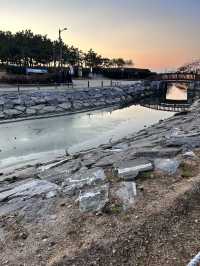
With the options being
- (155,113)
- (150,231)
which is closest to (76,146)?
(150,231)

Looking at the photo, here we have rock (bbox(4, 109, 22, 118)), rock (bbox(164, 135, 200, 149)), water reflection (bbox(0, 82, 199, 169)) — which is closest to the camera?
rock (bbox(164, 135, 200, 149))

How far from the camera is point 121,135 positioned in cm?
2134

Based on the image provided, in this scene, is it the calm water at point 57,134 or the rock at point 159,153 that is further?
the calm water at point 57,134

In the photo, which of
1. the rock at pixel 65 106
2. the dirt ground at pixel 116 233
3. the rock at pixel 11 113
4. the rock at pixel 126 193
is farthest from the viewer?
the rock at pixel 65 106

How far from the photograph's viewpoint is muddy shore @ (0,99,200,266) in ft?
17.8

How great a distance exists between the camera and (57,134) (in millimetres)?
21219

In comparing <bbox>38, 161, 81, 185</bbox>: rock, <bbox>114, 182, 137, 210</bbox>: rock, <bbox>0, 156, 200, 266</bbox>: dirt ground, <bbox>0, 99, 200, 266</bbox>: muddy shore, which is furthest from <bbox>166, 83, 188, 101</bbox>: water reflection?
<bbox>0, 156, 200, 266</bbox>: dirt ground

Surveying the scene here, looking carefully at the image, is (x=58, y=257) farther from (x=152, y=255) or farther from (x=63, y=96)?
(x=63, y=96)

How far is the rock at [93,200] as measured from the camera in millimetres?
6715

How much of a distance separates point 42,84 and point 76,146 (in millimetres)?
28862

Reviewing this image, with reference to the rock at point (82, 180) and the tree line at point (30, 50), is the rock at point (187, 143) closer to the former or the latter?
the rock at point (82, 180)

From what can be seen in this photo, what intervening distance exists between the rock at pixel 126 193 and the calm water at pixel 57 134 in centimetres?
794

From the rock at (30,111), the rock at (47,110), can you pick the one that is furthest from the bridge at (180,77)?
the rock at (30,111)

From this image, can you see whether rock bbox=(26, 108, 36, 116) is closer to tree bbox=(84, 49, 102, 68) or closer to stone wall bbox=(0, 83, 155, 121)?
stone wall bbox=(0, 83, 155, 121)
